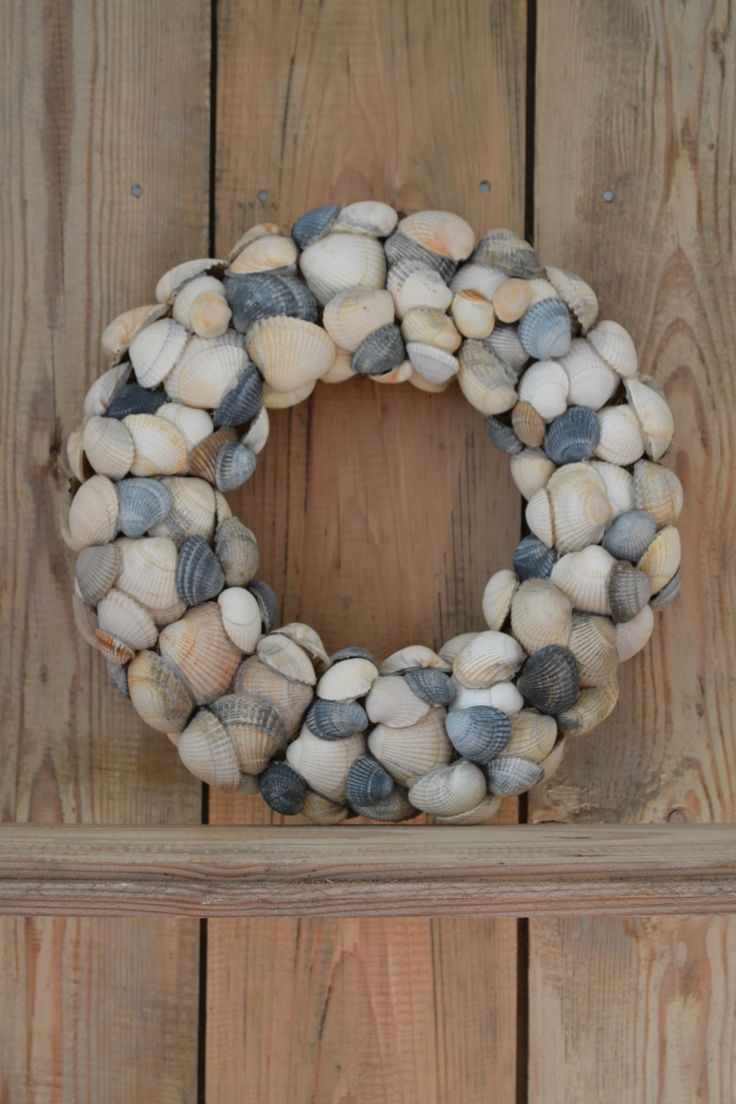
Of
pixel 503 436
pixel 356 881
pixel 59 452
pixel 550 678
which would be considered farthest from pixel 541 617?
pixel 59 452

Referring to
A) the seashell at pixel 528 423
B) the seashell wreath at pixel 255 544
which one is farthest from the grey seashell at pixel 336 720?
the seashell at pixel 528 423

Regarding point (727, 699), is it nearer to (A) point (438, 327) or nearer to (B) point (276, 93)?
(A) point (438, 327)

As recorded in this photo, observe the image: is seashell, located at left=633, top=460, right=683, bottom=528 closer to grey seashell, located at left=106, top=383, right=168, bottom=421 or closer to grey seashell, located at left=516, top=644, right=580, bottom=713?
grey seashell, located at left=516, top=644, right=580, bottom=713

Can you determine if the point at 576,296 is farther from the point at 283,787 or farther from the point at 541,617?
the point at 283,787

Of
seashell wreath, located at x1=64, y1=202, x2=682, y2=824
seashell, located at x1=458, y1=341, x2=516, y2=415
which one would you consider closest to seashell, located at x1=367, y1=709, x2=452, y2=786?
seashell wreath, located at x1=64, y1=202, x2=682, y2=824

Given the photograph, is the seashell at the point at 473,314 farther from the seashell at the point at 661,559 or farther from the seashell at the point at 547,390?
the seashell at the point at 661,559

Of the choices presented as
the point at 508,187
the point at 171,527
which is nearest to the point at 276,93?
the point at 508,187
